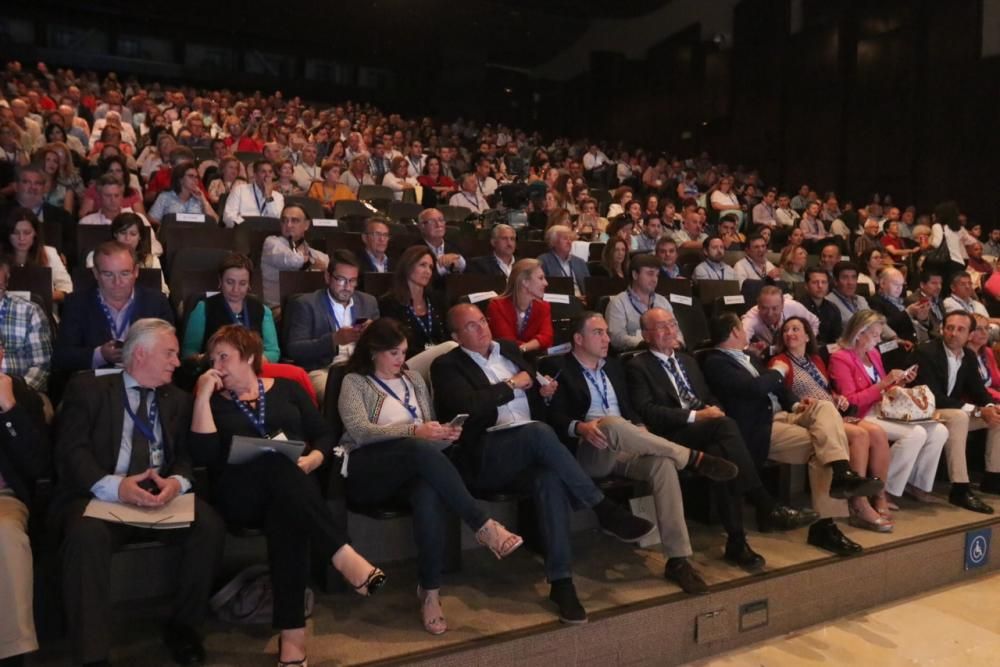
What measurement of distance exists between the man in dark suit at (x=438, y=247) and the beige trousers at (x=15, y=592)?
8.31 ft

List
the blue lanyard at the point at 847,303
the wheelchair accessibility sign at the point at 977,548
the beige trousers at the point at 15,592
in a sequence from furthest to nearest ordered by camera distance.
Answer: the blue lanyard at the point at 847,303 → the wheelchair accessibility sign at the point at 977,548 → the beige trousers at the point at 15,592

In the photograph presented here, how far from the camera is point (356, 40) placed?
587 inches

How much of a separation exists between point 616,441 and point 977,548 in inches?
68.3

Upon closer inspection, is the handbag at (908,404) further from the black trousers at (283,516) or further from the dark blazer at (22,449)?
the dark blazer at (22,449)

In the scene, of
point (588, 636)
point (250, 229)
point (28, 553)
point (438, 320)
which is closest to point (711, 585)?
point (588, 636)

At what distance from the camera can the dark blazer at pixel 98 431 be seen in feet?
7.00

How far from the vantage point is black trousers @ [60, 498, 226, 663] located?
1.92 metres

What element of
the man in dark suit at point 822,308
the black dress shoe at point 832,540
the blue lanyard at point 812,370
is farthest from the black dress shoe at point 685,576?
the man in dark suit at point 822,308

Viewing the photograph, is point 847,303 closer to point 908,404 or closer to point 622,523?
point 908,404

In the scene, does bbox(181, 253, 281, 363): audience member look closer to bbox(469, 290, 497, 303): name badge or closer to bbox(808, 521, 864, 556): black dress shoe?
bbox(469, 290, 497, 303): name badge

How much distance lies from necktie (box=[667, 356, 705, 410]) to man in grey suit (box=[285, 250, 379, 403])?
121 centimetres

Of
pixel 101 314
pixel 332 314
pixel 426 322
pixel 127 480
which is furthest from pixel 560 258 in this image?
pixel 127 480

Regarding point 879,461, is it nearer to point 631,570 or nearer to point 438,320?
point 631,570

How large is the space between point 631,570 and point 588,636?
0.48 metres
